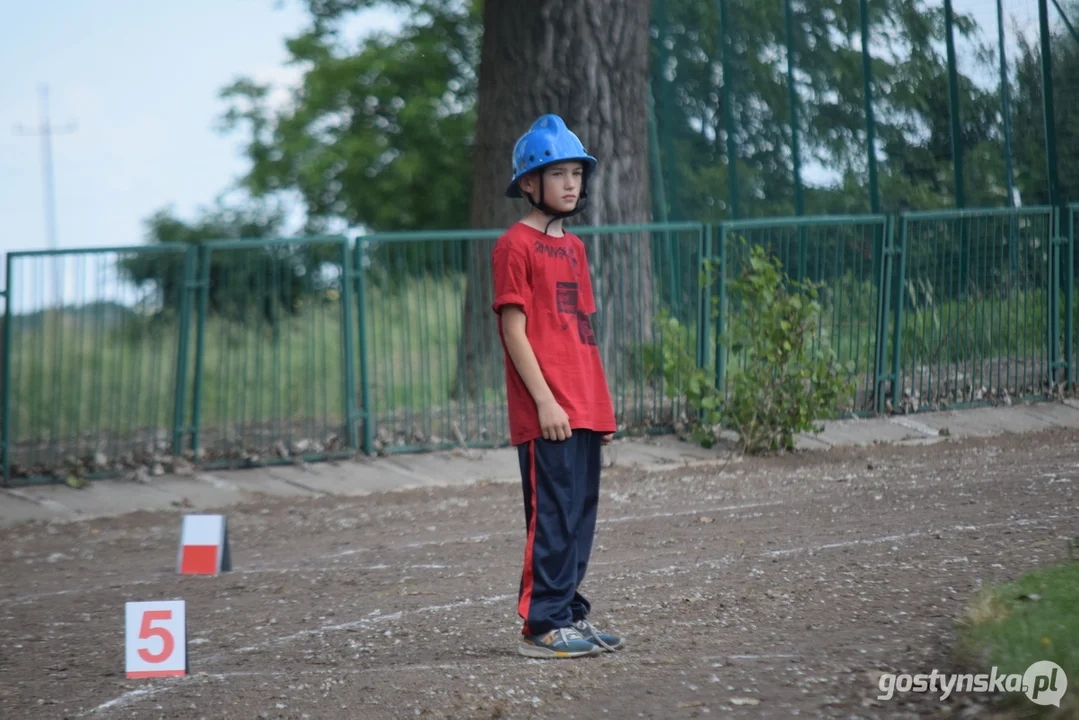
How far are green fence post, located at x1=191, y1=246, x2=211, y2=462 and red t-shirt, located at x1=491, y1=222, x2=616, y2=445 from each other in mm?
5707

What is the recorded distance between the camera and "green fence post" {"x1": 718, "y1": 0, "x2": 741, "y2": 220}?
15469mm

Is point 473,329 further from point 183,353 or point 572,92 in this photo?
point 572,92

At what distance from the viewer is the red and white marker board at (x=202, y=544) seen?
6730mm

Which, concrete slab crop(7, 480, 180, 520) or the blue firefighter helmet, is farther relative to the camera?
concrete slab crop(7, 480, 180, 520)

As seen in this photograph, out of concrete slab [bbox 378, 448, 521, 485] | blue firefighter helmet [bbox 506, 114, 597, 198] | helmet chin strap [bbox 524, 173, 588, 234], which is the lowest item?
concrete slab [bbox 378, 448, 521, 485]

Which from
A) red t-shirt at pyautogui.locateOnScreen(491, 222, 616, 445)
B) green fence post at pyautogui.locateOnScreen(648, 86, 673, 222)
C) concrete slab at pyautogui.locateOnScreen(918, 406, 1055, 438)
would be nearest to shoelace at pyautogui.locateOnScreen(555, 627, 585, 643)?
red t-shirt at pyautogui.locateOnScreen(491, 222, 616, 445)

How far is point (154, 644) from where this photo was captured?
4.73 meters

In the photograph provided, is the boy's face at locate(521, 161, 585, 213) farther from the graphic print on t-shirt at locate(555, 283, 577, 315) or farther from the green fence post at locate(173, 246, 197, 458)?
the green fence post at locate(173, 246, 197, 458)

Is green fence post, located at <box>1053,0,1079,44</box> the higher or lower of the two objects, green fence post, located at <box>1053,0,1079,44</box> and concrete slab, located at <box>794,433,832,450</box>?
the higher

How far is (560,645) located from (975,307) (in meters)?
8.60

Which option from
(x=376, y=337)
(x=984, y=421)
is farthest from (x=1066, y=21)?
(x=376, y=337)

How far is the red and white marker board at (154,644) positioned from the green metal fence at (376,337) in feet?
17.5

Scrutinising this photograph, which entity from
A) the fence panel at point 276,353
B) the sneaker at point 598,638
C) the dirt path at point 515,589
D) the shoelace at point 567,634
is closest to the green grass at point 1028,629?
the dirt path at point 515,589

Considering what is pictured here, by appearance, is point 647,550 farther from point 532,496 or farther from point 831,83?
point 831,83
